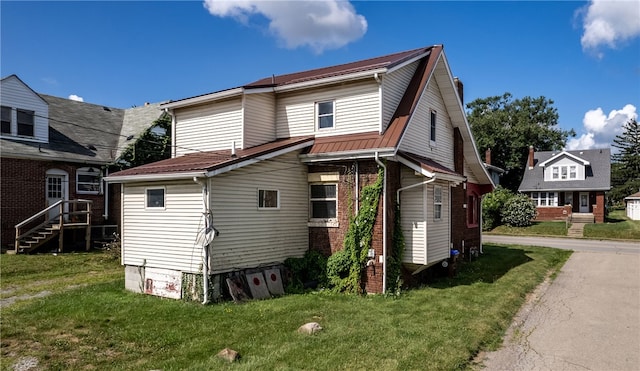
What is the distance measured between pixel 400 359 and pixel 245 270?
18.0 ft

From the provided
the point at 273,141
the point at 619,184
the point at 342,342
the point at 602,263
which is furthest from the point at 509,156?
the point at 342,342

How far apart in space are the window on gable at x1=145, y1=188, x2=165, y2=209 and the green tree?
11.5m

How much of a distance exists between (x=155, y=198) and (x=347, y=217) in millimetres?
5530

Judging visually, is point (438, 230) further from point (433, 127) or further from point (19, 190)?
point (19, 190)

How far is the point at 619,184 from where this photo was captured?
2564 inches

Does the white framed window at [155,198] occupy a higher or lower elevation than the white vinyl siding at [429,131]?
lower

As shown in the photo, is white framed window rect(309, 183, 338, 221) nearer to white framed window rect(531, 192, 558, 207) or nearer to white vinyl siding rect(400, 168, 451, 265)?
white vinyl siding rect(400, 168, 451, 265)

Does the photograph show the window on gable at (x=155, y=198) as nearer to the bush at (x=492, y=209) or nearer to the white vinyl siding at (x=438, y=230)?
the white vinyl siding at (x=438, y=230)

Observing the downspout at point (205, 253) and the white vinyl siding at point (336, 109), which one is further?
the white vinyl siding at point (336, 109)

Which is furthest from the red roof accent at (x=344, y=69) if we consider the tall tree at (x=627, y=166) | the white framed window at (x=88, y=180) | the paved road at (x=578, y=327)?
the tall tree at (x=627, y=166)

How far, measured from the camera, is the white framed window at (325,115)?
1352cm

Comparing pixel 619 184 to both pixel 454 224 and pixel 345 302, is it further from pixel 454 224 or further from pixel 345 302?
pixel 345 302

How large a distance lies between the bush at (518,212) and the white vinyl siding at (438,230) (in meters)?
24.3

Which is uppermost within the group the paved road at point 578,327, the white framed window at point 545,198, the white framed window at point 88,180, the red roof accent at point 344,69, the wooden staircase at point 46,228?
the red roof accent at point 344,69
